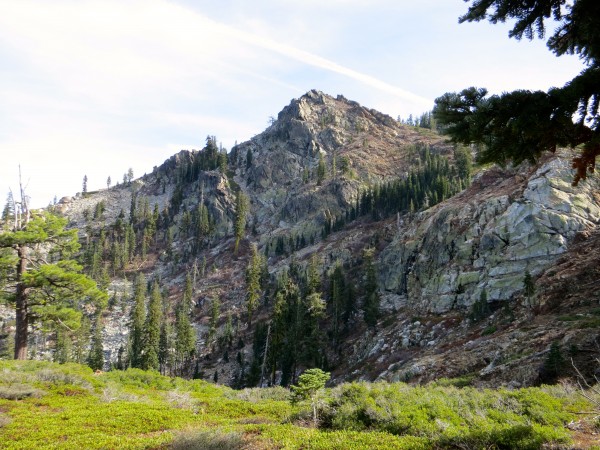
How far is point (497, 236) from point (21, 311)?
46646mm

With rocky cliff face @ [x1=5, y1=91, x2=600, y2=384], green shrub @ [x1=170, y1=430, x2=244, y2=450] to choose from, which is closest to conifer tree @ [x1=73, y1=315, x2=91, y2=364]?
rocky cliff face @ [x1=5, y1=91, x2=600, y2=384]

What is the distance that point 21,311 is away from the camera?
1975 cm

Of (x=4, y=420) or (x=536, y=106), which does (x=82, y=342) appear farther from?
(x=536, y=106)

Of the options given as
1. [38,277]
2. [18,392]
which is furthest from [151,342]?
[18,392]

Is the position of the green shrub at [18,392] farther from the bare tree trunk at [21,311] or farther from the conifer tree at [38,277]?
the bare tree trunk at [21,311]

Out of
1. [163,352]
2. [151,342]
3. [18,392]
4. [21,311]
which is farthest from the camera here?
[163,352]

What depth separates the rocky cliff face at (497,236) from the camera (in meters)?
41.3

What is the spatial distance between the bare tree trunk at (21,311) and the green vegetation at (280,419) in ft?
14.7

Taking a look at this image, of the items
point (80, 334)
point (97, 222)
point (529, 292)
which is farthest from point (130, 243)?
point (529, 292)

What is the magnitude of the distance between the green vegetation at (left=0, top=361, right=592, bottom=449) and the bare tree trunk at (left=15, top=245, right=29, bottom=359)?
14.7 feet

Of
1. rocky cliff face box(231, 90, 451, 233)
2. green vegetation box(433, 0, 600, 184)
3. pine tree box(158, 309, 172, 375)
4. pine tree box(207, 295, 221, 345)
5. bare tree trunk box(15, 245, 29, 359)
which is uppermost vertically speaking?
rocky cliff face box(231, 90, 451, 233)

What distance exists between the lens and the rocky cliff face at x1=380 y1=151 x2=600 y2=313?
136ft

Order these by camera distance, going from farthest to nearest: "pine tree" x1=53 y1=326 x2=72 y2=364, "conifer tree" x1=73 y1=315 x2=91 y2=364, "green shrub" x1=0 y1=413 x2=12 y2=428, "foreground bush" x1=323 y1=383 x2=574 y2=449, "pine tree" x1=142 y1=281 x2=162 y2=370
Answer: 1. "conifer tree" x1=73 y1=315 x2=91 y2=364
2. "pine tree" x1=53 y1=326 x2=72 y2=364
3. "pine tree" x1=142 y1=281 x2=162 y2=370
4. "green shrub" x1=0 y1=413 x2=12 y2=428
5. "foreground bush" x1=323 y1=383 x2=574 y2=449

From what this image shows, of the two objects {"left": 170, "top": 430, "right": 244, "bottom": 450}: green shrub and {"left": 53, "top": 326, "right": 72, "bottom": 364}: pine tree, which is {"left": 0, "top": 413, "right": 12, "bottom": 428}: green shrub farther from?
{"left": 53, "top": 326, "right": 72, "bottom": 364}: pine tree
